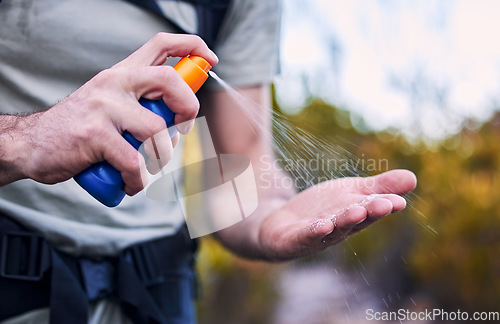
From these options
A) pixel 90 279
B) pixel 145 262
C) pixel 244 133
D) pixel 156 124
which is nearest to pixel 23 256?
pixel 90 279

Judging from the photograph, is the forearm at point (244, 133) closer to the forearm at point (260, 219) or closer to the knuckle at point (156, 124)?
the forearm at point (260, 219)

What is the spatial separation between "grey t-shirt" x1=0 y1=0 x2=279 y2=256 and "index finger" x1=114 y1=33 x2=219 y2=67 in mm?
438

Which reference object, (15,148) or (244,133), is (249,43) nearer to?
(244,133)

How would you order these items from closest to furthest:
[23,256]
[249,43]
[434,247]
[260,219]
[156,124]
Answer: [156,124]
[23,256]
[260,219]
[249,43]
[434,247]

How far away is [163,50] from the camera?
723 mm

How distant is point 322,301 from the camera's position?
12.7 feet

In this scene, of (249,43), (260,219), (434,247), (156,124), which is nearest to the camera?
(156,124)

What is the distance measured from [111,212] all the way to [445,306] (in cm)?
265

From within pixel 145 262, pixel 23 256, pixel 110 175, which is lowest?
pixel 145 262

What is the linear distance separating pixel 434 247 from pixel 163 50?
281cm

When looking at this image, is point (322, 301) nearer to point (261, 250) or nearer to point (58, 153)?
point (261, 250)

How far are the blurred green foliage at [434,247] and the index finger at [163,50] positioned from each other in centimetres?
178

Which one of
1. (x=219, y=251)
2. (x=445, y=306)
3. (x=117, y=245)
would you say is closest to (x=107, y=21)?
(x=117, y=245)

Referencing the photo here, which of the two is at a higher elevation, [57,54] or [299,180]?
[57,54]
